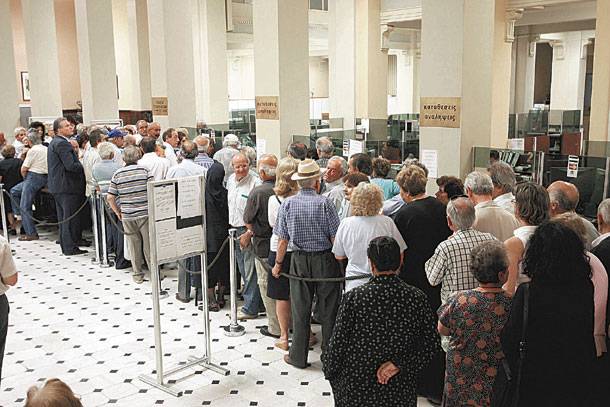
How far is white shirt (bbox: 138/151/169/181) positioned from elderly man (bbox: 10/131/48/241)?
9.78ft

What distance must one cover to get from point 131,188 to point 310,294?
321 cm

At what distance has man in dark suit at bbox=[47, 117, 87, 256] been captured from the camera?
30.8 ft

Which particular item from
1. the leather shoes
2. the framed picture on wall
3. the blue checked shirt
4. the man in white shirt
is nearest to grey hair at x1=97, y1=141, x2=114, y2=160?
the man in white shirt

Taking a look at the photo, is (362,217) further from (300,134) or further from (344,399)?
(300,134)

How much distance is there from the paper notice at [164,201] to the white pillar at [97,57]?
10192 mm

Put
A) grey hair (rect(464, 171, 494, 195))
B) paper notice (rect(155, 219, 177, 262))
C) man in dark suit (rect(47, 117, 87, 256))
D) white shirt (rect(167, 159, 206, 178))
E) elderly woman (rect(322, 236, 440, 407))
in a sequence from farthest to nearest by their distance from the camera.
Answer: man in dark suit (rect(47, 117, 87, 256)), white shirt (rect(167, 159, 206, 178)), paper notice (rect(155, 219, 177, 262)), grey hair (rect(464, 171, 494, 195)), elderly woman (rect(322, 236, 440, 407))

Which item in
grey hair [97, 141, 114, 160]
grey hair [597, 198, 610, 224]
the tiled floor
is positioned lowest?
the tiled floor

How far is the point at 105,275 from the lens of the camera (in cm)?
864

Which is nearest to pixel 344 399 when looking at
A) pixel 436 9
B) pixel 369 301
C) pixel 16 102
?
pixel 369 301

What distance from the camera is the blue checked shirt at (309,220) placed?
17.4 ft

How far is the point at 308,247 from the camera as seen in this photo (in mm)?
5375

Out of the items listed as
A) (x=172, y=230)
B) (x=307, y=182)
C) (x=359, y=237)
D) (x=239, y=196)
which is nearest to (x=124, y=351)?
(x=172, y=230)

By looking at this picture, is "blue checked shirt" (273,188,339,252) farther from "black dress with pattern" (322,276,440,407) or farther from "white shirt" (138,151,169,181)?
"white shirt" (138,151,169,181)

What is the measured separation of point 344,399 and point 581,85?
19904 millimetres
